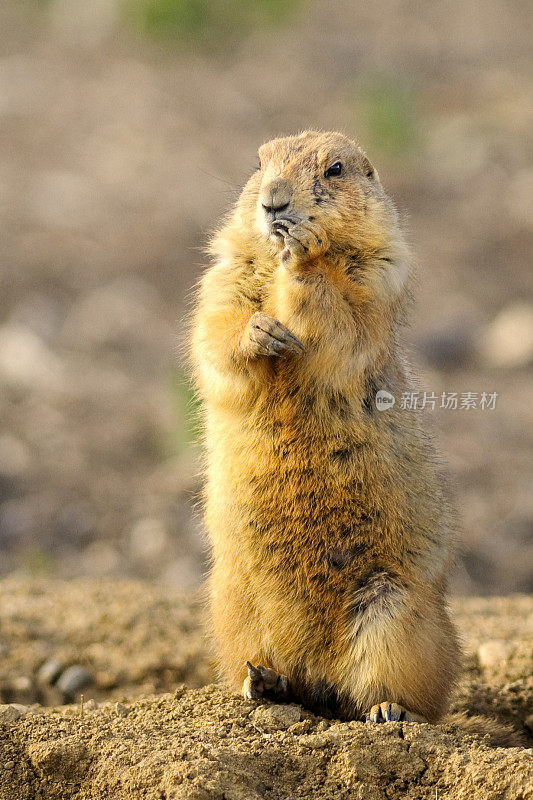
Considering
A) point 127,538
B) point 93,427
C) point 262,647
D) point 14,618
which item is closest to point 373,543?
point 262,647

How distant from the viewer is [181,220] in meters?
11.4

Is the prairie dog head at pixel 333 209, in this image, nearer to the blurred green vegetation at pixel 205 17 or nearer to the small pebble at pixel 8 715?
the small pebble at pixel 8 715

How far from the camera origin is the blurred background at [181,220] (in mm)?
8086

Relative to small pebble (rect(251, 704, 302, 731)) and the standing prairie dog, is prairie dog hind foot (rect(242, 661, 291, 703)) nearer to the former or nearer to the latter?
the standing prairie dog

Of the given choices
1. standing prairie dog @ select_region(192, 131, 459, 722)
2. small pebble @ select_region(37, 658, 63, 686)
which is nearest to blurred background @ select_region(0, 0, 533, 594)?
standing prairie dog @ select_region(192, 131, 459, 722)

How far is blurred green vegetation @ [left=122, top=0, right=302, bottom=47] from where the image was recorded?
14055mm

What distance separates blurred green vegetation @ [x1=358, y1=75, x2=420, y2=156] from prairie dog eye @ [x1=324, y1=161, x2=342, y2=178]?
7.63 m

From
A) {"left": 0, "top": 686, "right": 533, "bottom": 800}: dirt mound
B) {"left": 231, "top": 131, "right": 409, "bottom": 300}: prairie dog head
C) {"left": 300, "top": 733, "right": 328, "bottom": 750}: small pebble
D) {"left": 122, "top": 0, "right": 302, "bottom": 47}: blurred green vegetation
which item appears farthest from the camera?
{"left": 122, "top": 0, "right": 302, "bottom": 47}: blurred green vegetation

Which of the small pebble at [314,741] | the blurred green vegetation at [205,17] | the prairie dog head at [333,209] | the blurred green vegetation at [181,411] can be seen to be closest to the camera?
the small pebble at [314,741]

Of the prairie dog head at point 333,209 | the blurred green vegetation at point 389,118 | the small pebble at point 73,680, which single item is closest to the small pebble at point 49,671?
the small pebble at point 73,680

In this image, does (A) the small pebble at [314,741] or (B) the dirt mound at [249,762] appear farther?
(A) the small pebble at [314,741]

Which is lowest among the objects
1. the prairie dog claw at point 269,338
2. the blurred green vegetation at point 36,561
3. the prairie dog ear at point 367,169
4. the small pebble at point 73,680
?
the small pebble at point 73,680

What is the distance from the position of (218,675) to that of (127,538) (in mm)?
3371

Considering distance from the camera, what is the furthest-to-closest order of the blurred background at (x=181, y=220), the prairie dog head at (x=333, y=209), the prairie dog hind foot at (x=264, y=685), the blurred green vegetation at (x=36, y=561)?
the blurred background at (x=181, y=220), the blurred green vegetation at (x=36, y=561), the prairie dog hind foot at (x=264, y=685), the prairie dog head at (x=333, y=209)
